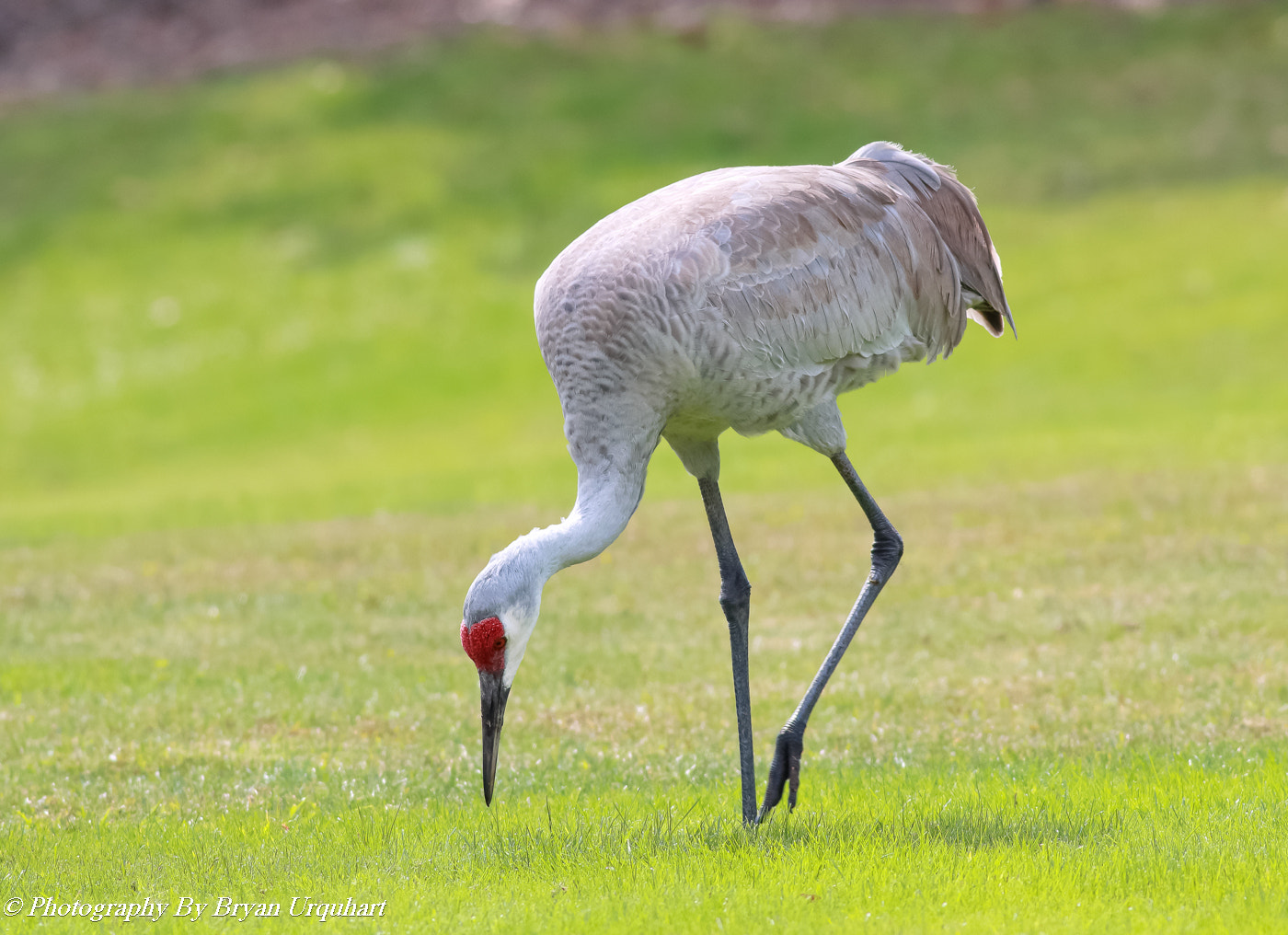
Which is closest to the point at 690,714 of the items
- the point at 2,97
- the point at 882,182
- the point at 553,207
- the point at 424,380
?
the point at 882,182

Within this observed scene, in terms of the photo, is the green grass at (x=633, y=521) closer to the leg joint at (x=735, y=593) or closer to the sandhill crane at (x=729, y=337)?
the leg joint at (x=735, y=593)

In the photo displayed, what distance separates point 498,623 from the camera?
16.8 feet

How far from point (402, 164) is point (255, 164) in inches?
104

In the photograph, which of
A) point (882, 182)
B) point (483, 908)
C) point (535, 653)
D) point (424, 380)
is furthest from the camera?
point (424, 380)

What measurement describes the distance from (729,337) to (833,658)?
1412 mm

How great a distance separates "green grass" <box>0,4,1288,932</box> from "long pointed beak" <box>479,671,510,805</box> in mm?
373

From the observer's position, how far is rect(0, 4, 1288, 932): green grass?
5.59m

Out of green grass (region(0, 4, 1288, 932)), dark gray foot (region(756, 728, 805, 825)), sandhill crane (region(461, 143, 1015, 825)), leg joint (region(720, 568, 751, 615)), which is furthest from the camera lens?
leg joint (region(720, 568, 751, 615))

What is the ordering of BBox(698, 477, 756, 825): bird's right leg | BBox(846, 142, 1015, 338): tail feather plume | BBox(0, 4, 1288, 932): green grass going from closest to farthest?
BBox(0, 4, 1288, 932): green grass < BBox(698, 477, 756, 825): bird's right leg < BBox(846, 142, 1015, 338): tail feather plume

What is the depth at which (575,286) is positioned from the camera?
573 cm

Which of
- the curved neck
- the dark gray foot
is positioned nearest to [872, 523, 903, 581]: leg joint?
the dark gray foot

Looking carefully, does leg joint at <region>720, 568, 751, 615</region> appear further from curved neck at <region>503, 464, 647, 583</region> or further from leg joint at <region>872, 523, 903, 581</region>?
curved neck at <region>503, 464, 647, 583</region>

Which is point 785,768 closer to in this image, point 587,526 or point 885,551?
point 885,551

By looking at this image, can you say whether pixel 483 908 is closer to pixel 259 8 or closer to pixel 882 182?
pixel 882 182
